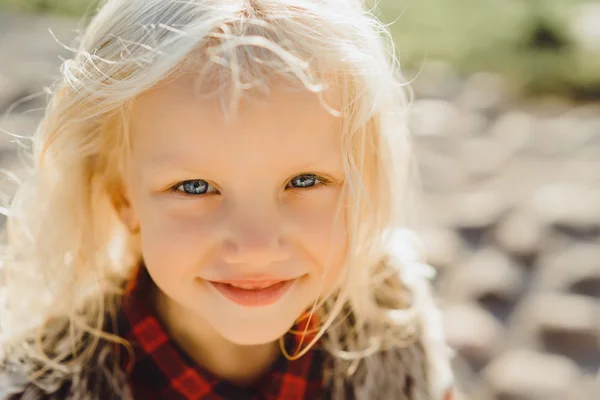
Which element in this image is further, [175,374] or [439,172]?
[439,172]

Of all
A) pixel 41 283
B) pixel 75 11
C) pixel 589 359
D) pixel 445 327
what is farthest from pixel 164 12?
pixel 75 11

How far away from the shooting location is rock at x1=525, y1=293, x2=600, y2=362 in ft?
6.46

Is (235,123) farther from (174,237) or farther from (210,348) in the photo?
(210,348)

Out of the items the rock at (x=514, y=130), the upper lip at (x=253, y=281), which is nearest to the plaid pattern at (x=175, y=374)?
the upper lip at (x=253, y=281)

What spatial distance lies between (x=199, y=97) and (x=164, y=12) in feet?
0.45

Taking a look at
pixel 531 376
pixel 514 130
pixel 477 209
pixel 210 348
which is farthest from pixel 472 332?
pixel 514 130

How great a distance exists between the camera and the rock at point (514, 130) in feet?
9.59

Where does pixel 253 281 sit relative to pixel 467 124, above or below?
above

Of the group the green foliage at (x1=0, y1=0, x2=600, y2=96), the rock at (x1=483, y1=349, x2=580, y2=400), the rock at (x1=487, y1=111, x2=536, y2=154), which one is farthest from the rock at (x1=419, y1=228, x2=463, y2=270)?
the green foliage at (x1=0, y1=0, x2=600, y2=96)

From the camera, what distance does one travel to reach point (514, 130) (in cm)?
301

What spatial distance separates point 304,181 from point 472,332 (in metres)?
0.97

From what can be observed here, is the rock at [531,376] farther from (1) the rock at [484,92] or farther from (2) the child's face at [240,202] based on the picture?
(1) the rock at [484,92]

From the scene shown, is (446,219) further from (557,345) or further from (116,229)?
(116,229)

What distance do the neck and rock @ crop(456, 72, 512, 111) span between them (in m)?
1.97
